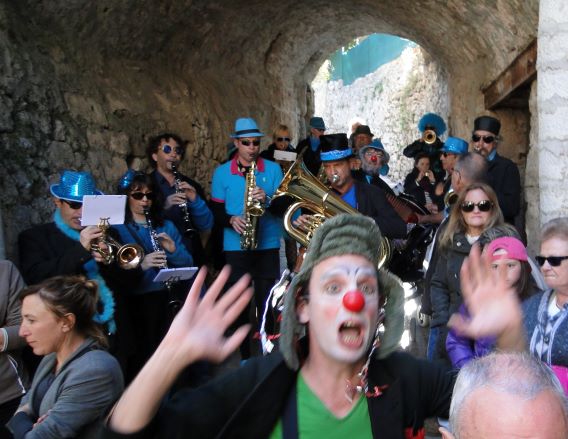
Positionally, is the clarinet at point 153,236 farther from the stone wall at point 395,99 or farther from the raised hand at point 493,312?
the stone wall at point 395,99

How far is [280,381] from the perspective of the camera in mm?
1687

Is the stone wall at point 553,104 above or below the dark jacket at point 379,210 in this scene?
above

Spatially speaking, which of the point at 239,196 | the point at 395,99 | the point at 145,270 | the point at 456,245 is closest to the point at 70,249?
the point at 145,270

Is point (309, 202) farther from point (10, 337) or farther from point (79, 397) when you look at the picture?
point (79, 397)

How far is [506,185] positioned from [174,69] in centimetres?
397

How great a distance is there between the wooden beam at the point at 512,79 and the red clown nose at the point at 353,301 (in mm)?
3986

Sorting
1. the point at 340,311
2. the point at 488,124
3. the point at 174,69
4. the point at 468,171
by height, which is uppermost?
the point at 174,69

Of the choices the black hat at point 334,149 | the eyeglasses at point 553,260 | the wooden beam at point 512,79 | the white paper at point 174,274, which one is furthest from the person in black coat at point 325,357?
the wooden beam at point 512,79

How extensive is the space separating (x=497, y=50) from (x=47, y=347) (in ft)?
17.1

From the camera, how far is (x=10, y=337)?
304cm

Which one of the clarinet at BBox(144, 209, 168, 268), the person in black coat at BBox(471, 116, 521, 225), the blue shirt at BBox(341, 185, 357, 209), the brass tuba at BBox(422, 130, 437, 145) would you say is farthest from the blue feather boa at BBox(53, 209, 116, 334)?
the brass tuba at BBox(422, 130, 437, 145)

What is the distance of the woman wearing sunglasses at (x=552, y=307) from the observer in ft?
7.76

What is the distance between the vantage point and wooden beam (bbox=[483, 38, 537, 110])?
5.13 m

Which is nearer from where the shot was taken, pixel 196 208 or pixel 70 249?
pixel 70 249
